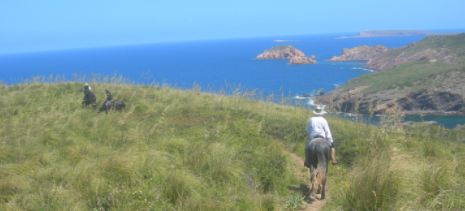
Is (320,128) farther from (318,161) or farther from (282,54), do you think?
(282,54)

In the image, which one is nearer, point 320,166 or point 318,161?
point 320,166

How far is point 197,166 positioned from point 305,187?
2.44 meters

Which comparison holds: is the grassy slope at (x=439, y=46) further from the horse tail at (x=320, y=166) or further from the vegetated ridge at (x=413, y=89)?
the horse tail at (x=320, y=166)

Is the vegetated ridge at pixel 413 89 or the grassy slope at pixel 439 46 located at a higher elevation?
the grassy slope at pixel 439 46

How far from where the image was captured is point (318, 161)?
6043 millimetres

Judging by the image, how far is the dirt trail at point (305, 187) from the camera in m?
5.64

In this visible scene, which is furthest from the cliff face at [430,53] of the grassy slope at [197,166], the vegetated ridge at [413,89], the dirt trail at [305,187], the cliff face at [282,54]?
the dirt trail at [305,187]

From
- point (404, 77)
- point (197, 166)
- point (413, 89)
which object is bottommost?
point (413, 89)

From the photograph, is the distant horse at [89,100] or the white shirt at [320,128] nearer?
the white shirt at [320,128]

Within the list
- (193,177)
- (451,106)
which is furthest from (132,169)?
(451,106)

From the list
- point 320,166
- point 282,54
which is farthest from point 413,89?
point 282,54

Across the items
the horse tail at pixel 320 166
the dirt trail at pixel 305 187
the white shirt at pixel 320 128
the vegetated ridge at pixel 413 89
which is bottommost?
the vegetated ridge at pixel 413 89

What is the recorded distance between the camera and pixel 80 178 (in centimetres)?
523

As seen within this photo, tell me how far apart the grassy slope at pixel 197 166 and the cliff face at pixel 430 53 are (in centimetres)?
10156
